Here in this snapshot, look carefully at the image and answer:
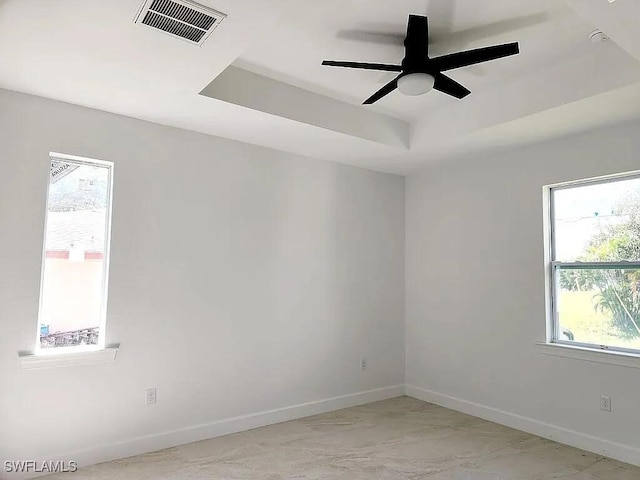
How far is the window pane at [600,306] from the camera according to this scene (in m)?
3.43

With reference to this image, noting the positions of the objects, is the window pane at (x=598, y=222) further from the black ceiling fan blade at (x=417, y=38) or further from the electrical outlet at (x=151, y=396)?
the electrical outlet at (x=151, y=396)

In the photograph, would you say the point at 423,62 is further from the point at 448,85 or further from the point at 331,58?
the point at 331,58

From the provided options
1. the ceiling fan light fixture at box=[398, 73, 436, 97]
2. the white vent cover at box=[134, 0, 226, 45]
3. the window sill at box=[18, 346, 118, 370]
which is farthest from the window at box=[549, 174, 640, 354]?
the window sill at box=[18, 346, 118, 370]

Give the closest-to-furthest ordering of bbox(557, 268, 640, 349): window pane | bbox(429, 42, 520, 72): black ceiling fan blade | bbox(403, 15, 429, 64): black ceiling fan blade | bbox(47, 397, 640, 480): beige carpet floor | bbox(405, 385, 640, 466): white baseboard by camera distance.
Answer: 1. bbox(429, 42, 520, 72): black ceiling fan blade
2. bbox(403, 15, 429, 64): black ceiling fan blade
3. bbox(47, 397, 640, 480): beige carpet floor
4. bbox(405, 385, 640, 466): white baseboard
5. bbox(557, 268, 640, 349): window pane

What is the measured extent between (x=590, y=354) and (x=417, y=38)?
2818 mm

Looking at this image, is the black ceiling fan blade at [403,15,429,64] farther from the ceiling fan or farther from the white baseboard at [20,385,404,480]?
the white baseboard at [20,385,404,480]

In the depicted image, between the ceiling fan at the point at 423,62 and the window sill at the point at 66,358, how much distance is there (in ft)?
8.37

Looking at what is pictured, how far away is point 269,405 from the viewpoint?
409 centimetres

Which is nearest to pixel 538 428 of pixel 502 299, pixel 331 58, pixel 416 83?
pixel 502 299

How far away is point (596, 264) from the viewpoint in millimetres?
3648

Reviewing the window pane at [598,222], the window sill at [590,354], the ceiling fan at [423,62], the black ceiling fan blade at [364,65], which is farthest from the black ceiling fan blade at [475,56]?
the window sill at [590,354]

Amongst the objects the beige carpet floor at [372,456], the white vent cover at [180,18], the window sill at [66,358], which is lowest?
the beige carpet floor at [372,456]

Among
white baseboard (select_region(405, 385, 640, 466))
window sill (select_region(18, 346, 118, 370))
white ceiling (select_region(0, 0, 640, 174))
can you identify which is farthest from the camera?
white baseboard (select_region(405, 385, 640, 466))

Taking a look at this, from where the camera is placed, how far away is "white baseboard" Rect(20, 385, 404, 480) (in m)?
3.16
